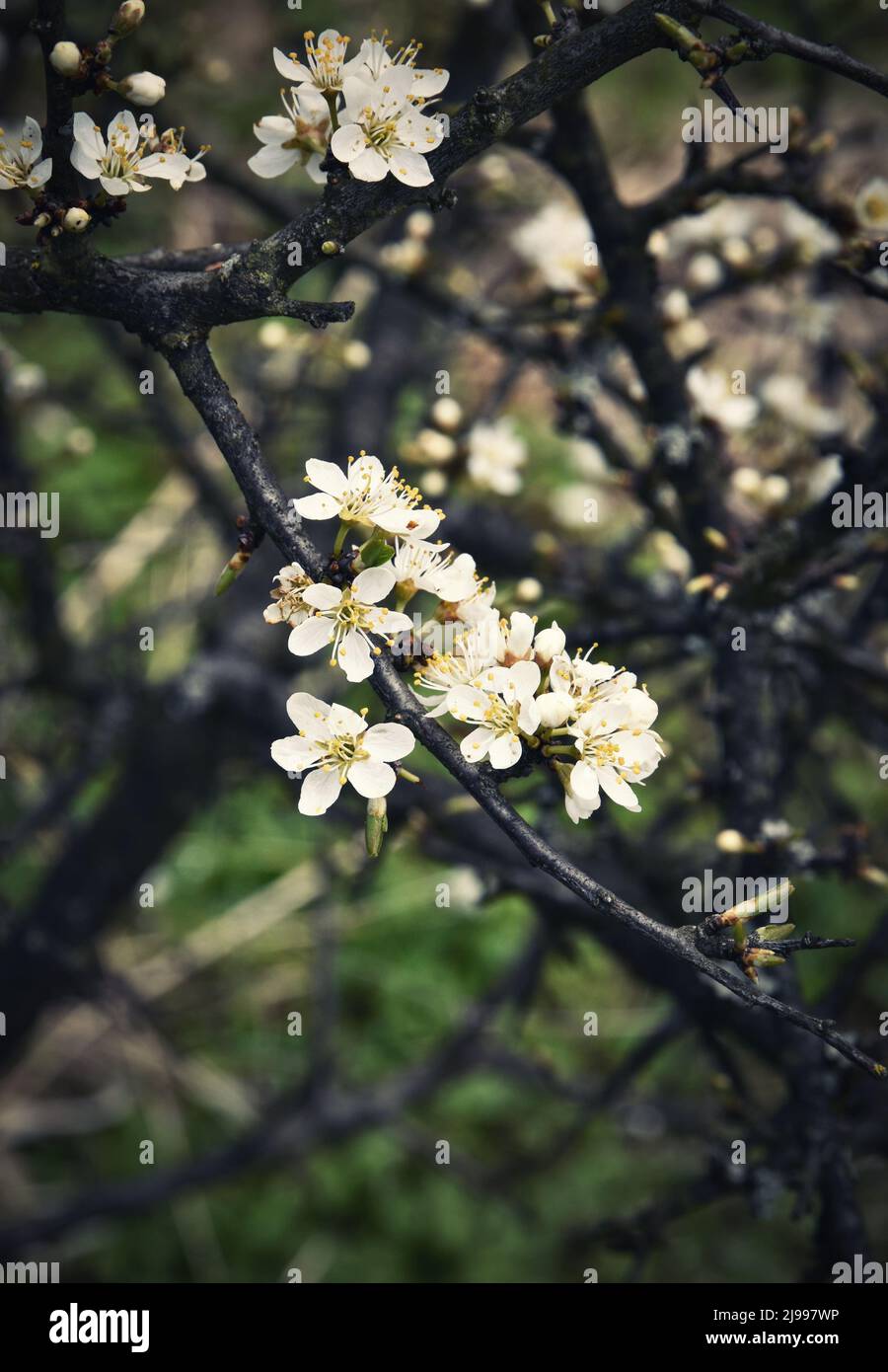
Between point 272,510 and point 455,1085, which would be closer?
point 272,510

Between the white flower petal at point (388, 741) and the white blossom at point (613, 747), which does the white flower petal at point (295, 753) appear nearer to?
the white flower petal at point (388, 741)

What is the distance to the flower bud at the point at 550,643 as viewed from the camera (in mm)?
1247

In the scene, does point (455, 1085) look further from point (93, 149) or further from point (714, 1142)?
point (93, 149)

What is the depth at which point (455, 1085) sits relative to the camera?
3.72m

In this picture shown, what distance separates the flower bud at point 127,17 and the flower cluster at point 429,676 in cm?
59

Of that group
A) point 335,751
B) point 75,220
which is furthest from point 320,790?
point 75,220

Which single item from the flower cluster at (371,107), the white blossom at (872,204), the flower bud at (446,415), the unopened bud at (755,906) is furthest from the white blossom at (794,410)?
the unopened bud at (755,906)

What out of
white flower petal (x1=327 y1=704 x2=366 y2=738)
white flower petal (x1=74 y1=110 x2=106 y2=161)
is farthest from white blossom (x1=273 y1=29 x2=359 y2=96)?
white flower petal (x1=327 y1=704 x2=366 y2=738)

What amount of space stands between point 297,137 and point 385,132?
258mm

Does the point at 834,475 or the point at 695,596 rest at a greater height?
the point at 834,475

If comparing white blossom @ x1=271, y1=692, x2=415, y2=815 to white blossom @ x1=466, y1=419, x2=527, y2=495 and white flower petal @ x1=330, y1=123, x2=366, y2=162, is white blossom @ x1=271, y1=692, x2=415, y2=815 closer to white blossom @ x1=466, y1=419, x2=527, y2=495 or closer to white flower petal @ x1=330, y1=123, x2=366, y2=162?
white flower petal @ x1=330, y1=123, x2=366, y2=162

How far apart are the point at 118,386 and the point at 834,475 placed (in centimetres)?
391

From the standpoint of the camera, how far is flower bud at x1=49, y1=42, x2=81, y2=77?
1.16 metres
